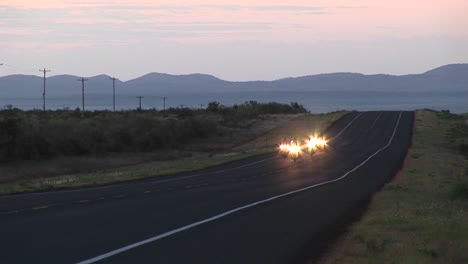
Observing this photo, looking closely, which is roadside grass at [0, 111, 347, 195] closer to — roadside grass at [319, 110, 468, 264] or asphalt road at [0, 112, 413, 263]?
asphalt road at [0, 112, 413, 263]

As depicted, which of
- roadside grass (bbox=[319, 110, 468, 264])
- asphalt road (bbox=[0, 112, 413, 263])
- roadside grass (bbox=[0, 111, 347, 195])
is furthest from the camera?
roadside grass (bbox=[0, 111, 347, 195])

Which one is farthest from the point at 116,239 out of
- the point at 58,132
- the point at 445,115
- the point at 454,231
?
Answer: the point at 445,115

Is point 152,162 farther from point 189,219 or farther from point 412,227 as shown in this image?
point 412,227

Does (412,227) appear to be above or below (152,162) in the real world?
above

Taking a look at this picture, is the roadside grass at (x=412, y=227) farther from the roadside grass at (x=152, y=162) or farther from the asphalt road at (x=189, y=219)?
the roadside grass at (x=152, y=162)

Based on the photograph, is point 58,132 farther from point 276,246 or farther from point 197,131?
point 276,246

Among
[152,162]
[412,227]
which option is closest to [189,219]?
[412,227]

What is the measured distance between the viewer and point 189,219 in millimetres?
17750

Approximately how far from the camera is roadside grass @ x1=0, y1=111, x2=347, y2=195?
33525mm

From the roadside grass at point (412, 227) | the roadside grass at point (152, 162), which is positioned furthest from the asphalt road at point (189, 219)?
the roadside grass at point (152, 162)

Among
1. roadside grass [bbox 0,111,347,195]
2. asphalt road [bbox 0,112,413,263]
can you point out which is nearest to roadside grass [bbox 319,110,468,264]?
asphalt road [bbox 0,112,413,263]

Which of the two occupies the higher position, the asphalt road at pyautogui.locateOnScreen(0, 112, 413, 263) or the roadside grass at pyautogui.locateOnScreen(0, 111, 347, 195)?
the asphalt road at pyautogui.locateOnScreen(0, 112, 413, 263)

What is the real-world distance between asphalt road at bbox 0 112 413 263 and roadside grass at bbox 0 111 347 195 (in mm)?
2977

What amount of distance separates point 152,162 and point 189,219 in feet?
135
